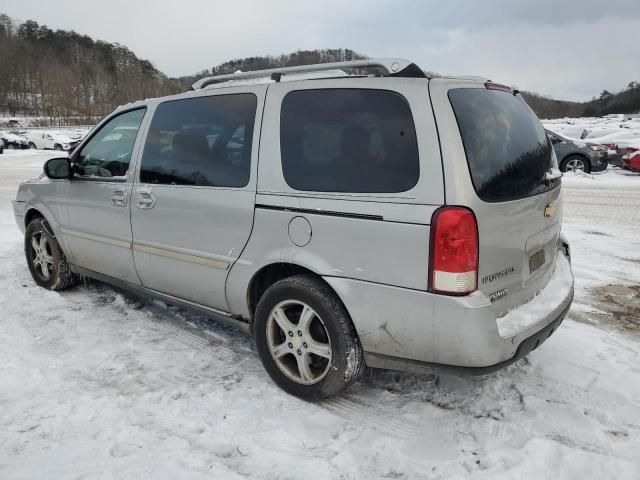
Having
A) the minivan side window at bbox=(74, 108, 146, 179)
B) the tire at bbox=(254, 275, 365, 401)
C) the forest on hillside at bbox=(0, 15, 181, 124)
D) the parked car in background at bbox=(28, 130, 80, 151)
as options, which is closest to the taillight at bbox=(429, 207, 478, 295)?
Answer: the tire at bbox=(254, 275, 365, 401)

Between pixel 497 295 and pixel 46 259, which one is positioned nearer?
pixel 497 295

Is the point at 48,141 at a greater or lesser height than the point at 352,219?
greater

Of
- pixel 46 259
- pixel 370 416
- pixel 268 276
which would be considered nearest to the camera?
pixel 370 416

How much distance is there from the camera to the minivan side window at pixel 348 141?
102 inches

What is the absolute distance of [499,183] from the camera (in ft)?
8.58

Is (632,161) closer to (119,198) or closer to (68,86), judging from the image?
(119,198)

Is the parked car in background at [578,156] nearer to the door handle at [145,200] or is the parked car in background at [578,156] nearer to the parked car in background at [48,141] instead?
the door handle at [145,200]

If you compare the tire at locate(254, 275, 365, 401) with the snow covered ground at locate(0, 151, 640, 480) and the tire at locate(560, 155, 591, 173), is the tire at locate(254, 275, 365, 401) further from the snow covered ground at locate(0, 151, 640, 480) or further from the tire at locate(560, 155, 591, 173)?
the tire at locate(560, 155, 591, 173)

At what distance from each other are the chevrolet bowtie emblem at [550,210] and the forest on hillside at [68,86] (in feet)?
234

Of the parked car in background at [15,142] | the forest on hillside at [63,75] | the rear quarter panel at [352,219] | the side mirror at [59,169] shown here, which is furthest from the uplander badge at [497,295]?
the forest on hillside at [63,75]

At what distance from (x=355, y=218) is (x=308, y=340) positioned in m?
0.81

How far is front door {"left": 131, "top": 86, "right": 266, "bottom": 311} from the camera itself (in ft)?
10.6

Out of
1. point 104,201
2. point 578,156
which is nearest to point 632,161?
point 578,156

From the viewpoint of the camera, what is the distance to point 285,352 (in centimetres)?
309
